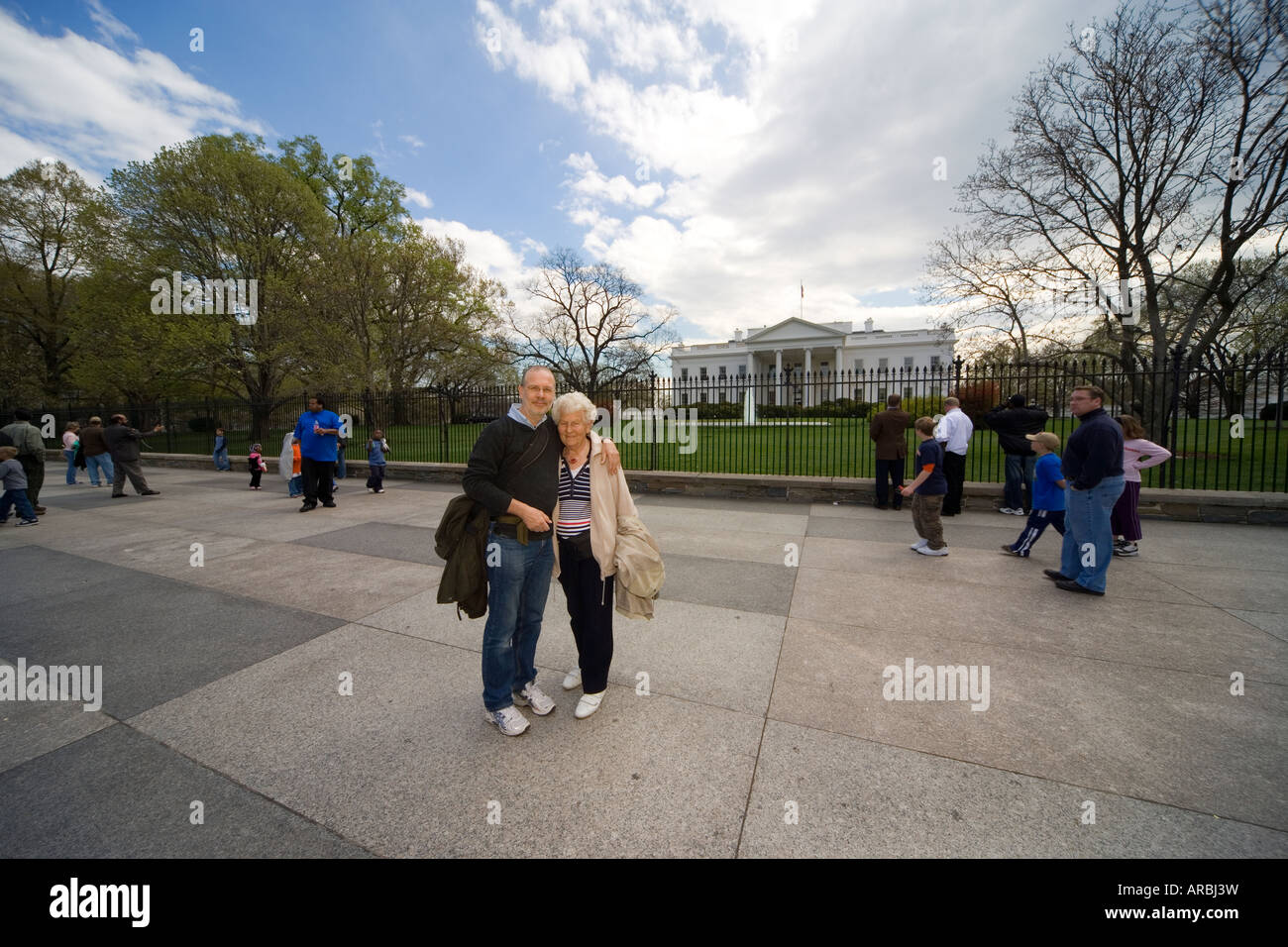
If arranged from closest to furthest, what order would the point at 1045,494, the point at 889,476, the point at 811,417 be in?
the point at 1045,494, the point at 889,476, the point at 811,417

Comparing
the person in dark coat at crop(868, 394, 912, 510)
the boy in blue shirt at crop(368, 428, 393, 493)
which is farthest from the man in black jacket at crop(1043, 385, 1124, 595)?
the boy in blue shirt at crop(368, 428, 393, 493)

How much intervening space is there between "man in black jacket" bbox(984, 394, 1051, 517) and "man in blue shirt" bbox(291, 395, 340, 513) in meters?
10.9

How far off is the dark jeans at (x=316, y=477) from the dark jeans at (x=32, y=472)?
4089 mm

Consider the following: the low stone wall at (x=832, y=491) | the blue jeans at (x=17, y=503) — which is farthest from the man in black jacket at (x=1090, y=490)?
the blue jeans at (x=17, y=503)

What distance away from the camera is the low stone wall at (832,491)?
7.14m

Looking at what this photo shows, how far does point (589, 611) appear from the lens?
287 cm

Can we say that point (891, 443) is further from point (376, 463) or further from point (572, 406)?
point (376, 463)

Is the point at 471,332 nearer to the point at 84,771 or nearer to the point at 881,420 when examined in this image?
the point at 881,420

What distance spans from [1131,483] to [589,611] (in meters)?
6.75

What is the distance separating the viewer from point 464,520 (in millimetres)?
2643

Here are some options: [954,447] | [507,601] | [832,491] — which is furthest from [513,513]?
[832,491]
